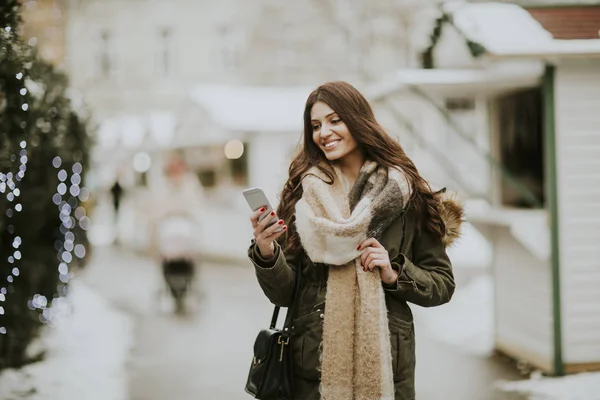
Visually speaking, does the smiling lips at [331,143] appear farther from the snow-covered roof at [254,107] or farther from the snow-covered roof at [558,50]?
the snow-covered roof at [254,107]

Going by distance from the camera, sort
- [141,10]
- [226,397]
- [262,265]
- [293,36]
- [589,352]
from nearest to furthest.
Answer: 1. [262,265]
2. [226,397]
3. [589,352]
4. [293,36]
5. [141,10]

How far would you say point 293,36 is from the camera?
2883 centimetres

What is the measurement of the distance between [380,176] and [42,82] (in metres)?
5.58

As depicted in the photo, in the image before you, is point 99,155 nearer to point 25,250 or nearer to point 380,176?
point 25,250

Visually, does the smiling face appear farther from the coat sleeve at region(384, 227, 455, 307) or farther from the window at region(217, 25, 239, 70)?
the window at region(217, 25, 239, 70)

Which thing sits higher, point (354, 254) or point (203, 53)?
point (203, 53)

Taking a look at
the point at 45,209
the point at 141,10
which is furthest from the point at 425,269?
the point at 141,10

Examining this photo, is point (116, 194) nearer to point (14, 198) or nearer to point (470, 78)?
point (14, 198)

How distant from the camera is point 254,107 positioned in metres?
23.0

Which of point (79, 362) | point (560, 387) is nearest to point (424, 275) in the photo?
point (560, 387)

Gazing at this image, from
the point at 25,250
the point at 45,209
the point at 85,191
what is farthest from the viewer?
→ the point at 85,191

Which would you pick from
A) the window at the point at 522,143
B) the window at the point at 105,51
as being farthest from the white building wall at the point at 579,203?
the window at the point at 105,51

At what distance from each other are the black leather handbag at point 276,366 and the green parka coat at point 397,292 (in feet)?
0.09

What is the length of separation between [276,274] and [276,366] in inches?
16.1
